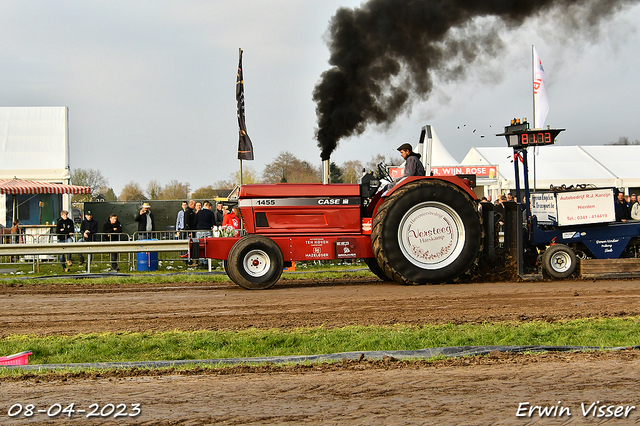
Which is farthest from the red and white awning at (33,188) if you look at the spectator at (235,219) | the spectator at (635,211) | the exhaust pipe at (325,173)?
the spectator at (635,211)

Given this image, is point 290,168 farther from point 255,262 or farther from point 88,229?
point 255,262

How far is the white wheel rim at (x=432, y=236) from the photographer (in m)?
9.63

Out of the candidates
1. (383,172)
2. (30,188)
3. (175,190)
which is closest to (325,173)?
(383,172)

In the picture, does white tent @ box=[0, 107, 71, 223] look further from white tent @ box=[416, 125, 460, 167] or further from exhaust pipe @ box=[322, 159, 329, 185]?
white tent @ box=[416, 125, 460, 167]

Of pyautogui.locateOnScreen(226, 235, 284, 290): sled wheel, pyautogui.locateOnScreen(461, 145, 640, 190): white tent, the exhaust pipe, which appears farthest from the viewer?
pyautogui.locateOnScreen(461, 145, 640, 190): white tent

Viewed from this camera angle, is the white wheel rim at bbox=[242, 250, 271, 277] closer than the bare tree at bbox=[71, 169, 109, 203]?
Yes

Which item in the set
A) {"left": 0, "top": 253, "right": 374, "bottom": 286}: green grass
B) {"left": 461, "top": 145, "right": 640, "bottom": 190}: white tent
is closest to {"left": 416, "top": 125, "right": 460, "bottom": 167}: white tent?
{"left": 461, "top": 145, "right": 640, "bottom": 190}: white tent

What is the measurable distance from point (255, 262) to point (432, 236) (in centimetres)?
282

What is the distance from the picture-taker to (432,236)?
383 inches

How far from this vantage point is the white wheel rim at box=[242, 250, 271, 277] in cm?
949

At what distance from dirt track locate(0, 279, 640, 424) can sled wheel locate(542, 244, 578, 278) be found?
2381 mm

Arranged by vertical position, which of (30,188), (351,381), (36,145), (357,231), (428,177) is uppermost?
(36,145)

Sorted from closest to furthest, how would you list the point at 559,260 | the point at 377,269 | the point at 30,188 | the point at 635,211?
the point at 559,260, the point at 377,269, the point at 635,211, the point at 30,188

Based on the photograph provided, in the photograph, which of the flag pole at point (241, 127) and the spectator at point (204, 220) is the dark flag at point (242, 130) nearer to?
the flag pole at point (241, 127)
